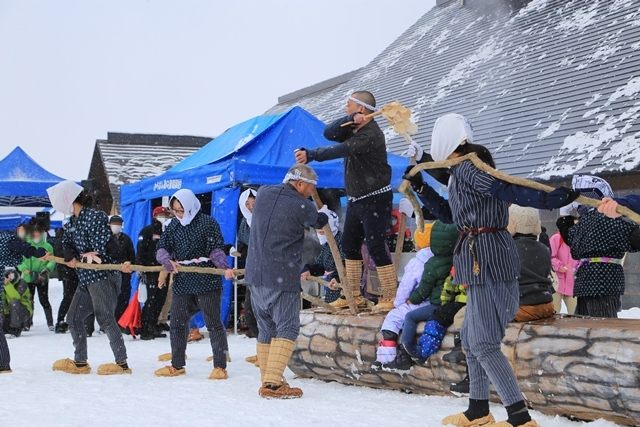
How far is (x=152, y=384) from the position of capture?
20.7ft

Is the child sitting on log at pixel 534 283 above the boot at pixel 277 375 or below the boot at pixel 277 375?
above

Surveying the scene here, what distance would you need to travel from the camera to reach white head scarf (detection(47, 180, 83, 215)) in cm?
699

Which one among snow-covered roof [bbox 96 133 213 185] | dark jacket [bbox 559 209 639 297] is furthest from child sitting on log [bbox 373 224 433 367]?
snow-covered roof [bbox 96 133 213 185]

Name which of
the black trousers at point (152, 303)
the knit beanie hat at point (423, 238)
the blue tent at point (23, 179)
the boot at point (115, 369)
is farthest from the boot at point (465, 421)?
the blue tent at point (23, 179)

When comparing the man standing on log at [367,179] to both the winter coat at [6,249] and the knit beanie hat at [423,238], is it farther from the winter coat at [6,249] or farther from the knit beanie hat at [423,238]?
the winter coat at [6,249]

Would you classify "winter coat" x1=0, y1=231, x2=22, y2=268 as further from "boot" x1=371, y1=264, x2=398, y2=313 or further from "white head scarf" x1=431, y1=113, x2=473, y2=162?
"white head scarf" x1=431, y1=113, x2=473, y2=162

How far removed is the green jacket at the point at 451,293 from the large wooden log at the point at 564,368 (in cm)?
23

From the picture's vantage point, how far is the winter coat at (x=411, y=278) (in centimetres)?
570

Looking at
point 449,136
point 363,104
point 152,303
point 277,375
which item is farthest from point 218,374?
point 152,303

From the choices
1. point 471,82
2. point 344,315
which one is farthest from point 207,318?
point 471,82

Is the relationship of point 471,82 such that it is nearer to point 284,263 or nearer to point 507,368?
point 284,263

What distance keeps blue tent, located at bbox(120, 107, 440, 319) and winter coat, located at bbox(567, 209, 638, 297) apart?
459 centimetres

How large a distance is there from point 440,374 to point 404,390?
53 centimetres

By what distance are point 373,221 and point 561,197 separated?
2.53 meters
